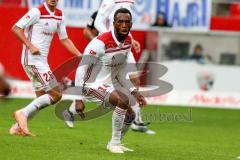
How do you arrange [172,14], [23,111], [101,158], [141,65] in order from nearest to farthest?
[101,158] < [23,111] < [141,65] < [172,14]

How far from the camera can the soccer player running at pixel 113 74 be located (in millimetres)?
11867

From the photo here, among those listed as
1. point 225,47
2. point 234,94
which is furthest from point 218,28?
point 234,94

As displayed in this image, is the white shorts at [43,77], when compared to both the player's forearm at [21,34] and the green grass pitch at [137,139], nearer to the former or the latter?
the player's forearm at [21,34]

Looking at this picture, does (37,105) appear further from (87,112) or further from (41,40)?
(87,112)

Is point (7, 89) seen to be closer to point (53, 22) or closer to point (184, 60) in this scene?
point (53, 22)

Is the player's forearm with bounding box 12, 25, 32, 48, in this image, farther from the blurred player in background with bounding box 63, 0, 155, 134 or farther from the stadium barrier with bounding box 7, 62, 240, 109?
the stadium barrier with bounding box 7, 62, 240, 109

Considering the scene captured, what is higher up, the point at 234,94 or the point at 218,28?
the point at 218,28

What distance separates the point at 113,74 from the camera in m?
12.5

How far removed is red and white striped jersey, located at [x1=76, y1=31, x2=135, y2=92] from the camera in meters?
12.0

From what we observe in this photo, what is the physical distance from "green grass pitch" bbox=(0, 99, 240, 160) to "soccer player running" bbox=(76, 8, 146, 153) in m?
0.54

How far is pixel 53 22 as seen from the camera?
14227 millimetres

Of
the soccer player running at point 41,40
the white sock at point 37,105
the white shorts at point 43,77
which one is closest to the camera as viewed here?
the white sock at point 37,105

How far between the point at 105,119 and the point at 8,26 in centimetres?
639

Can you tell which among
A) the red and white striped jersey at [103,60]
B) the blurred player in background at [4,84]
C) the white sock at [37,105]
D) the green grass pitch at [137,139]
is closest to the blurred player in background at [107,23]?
the green grass pitch at [137,139]
